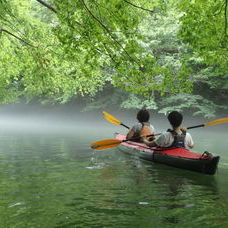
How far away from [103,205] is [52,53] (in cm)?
820

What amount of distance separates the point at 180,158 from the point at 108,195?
3004 millimetres

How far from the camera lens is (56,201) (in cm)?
576

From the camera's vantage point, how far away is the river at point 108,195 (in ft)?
15.9

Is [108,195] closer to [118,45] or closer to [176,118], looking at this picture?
[118,45]

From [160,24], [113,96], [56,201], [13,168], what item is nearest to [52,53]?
[13,168]

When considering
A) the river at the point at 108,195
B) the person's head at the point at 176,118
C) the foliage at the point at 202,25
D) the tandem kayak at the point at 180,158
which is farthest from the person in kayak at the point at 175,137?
the foliage at the point at 202,25

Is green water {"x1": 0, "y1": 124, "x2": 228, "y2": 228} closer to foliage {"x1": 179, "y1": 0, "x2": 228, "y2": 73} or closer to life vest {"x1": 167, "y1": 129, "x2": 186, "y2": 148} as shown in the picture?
life vest {"x1": 167, "y1": 129, "x2": 186, "y2": 148}

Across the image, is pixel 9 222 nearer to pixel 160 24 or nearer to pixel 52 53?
pixel 52 53

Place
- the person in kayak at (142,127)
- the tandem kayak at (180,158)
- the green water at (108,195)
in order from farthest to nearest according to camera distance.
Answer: the person in kayak at (142,127), the tandem kayak at (180,158), the green water at (108,195)

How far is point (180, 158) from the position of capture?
8.65m

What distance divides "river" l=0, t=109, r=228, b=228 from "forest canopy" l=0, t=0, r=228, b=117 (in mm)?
2060

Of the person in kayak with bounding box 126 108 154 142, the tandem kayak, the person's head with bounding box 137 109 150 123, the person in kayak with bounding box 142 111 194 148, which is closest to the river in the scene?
the tandem kayak

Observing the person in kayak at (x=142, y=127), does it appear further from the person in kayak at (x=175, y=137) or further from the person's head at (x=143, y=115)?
the person in kayak at (x=175, y=137)

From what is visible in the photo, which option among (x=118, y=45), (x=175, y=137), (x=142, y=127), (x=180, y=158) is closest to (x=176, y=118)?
(x=175, y=137)
